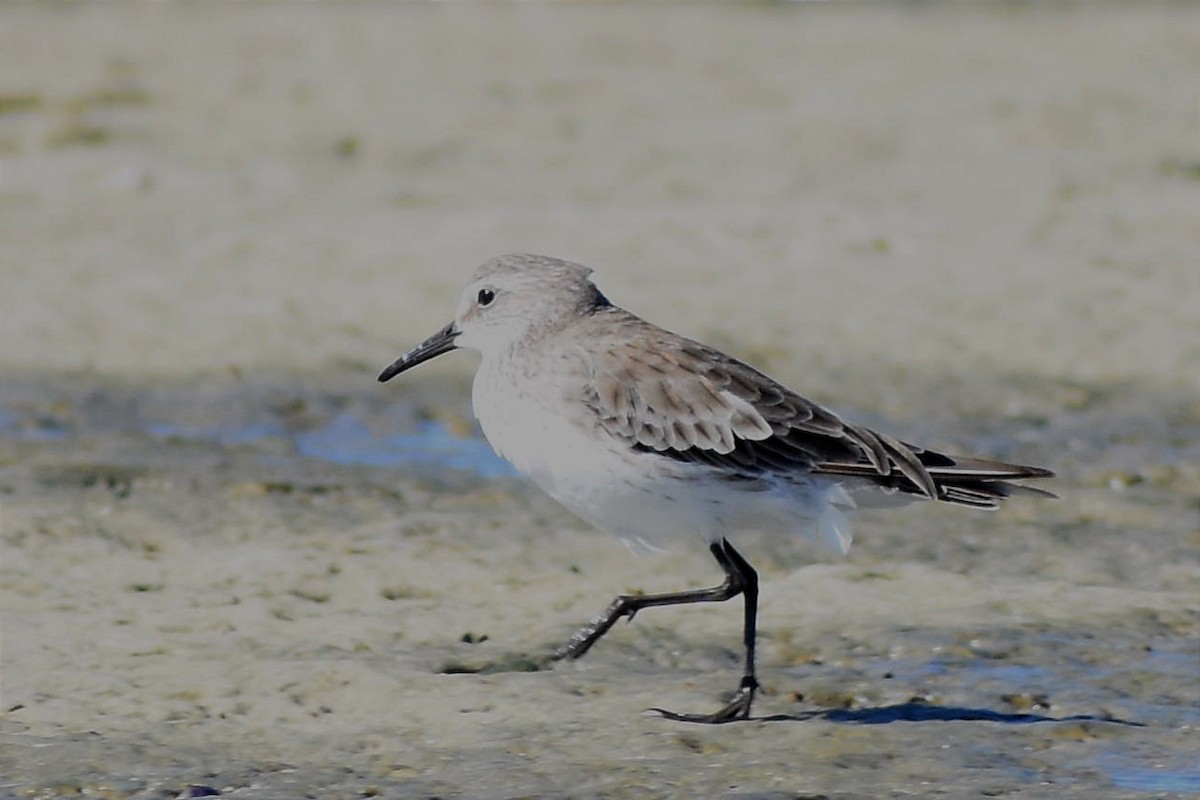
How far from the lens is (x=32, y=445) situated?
8.20 metres

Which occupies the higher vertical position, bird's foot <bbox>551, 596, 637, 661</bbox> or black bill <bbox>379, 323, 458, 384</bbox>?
black bill <bbox>379, 323, 458, 384</bbox>

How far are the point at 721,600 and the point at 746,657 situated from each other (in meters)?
0.37

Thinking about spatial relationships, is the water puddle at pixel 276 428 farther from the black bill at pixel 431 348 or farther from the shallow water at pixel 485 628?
the black bill at pixel 431 348

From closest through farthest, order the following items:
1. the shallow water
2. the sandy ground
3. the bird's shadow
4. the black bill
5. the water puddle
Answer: the shallow water
the sandy ground
the bird's shadow
the black bill
the water puddle

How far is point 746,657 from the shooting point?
5.77 meters

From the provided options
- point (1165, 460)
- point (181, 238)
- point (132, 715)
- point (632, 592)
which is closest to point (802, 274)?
point (1165, 460)

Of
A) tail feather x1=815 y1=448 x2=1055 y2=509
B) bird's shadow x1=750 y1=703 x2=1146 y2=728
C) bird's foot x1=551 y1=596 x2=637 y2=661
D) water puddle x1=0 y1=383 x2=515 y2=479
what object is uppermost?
tail feather x1=815 y1=448 x2=1055 y2=509

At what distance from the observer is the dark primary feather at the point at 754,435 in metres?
5.70

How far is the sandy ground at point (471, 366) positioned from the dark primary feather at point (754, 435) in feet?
2.19

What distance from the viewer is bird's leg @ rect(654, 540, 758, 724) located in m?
5.67

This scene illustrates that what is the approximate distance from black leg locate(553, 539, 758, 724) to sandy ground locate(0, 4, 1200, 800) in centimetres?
9

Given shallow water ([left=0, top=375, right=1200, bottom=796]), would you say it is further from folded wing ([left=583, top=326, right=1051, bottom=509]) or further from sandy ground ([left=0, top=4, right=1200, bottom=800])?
folded wing ([left=583, top=326, right=1051, bottom=509])

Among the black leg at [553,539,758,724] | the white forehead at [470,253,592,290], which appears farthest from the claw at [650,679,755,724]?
the white forehead at [470,253,592,290]

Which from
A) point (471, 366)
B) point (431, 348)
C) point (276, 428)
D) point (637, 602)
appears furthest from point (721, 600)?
point (471, 366)
